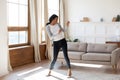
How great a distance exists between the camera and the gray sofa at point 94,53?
5664 millimetres

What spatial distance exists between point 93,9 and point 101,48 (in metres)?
3.29

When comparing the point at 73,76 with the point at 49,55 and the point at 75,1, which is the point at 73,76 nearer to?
the point at 49,55

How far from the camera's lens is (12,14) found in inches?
253

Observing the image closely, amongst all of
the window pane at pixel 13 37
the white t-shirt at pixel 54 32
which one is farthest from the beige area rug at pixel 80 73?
the window pane at pixel 13 37

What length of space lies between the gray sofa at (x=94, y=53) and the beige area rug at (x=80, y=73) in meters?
0.24

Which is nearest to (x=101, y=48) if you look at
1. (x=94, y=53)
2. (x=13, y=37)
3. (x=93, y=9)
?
(x=94, y=53)

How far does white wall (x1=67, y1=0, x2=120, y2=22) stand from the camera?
28.8ft

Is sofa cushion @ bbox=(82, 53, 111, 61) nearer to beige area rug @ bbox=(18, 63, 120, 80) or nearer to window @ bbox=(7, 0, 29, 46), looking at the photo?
beige area rug @ bbox=(18, 63, 120, 80)

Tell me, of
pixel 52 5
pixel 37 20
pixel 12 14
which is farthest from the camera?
pixel 52 5

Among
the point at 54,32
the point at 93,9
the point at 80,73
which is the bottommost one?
the point at 80,73

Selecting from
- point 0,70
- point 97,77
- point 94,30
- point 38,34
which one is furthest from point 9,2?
point 94,30

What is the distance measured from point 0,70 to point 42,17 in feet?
10.2

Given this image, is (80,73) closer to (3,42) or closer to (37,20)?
(3,42)

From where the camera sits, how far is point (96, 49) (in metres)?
6.34
